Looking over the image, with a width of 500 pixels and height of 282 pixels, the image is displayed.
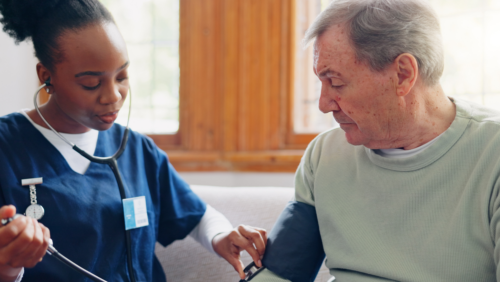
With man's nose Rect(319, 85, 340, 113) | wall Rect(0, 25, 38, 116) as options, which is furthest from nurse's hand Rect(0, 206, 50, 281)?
wall Rect(0, 25, 38, 116)

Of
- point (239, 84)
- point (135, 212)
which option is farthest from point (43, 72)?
point (239, 84)

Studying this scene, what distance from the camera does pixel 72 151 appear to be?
3.91ft

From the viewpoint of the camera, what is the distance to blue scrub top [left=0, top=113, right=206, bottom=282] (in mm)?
1079

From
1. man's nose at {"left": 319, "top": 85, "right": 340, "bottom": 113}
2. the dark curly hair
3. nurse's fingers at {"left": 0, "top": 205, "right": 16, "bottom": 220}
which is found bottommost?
nurse's fingers at {"left": 0, "top": 205, "right": 16, "bottom": 220}

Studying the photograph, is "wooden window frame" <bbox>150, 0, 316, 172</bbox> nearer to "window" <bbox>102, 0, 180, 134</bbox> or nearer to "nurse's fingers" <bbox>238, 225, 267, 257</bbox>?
"window" <bbox>102, 0, 180, 134</bbox>

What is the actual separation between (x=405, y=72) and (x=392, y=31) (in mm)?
99

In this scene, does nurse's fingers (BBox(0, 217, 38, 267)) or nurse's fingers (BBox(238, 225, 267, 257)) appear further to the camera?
nurse's fingers (BBox(238, 225, 267, 257))

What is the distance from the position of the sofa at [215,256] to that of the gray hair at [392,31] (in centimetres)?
66

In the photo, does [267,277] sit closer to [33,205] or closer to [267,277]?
[267,277]

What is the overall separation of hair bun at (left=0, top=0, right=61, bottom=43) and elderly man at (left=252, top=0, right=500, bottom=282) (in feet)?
2.35

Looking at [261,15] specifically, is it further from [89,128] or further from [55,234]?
[55,234]

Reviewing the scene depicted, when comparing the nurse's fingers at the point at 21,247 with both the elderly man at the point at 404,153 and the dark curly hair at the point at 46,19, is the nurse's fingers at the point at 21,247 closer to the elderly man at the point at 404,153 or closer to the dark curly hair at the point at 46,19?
the dark curly hair at the point at 46,19

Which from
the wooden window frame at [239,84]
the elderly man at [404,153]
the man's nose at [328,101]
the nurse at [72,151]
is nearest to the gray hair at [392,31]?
the elderly man at [404,153]

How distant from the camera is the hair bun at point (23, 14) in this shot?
3.68 feet
